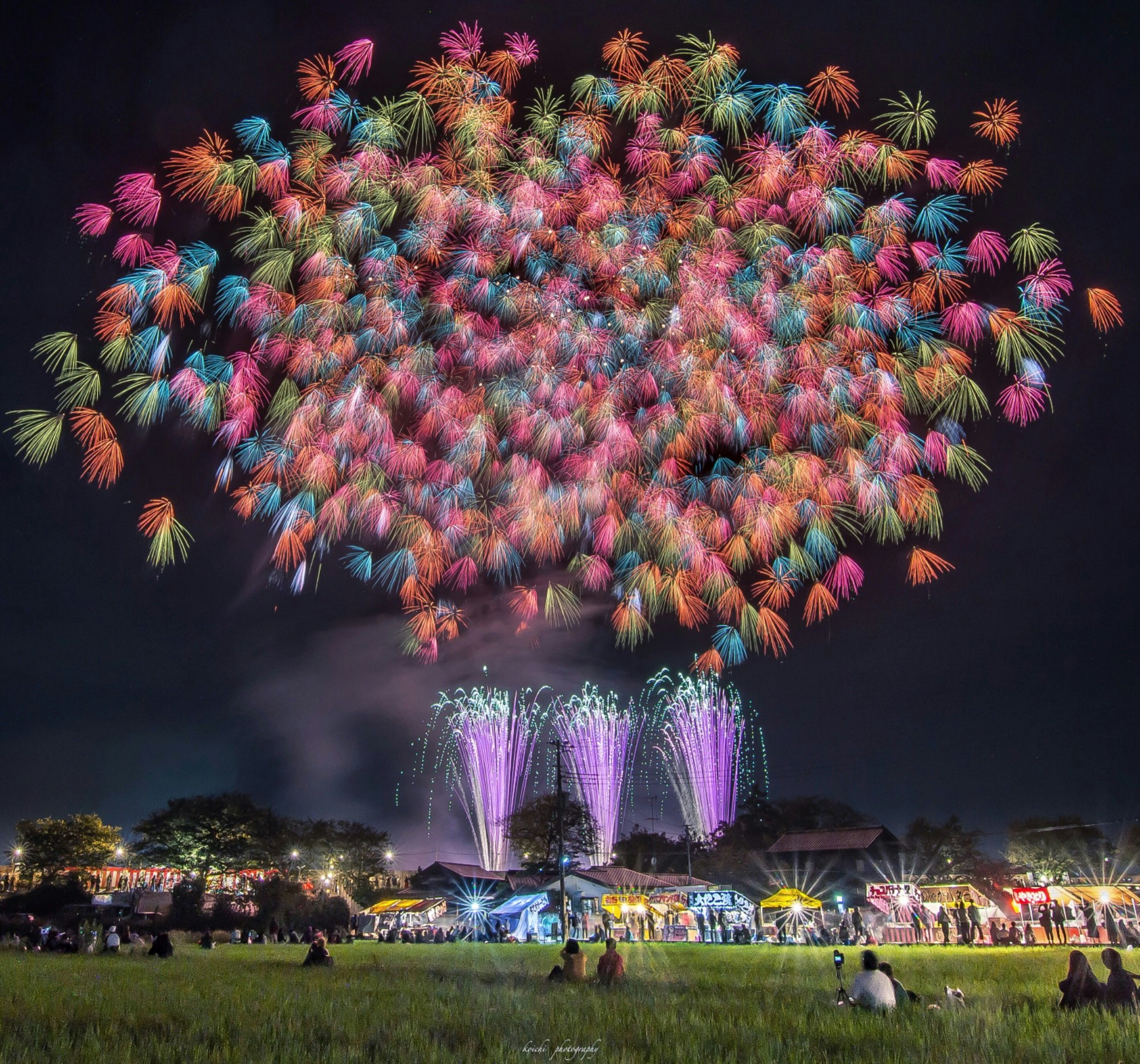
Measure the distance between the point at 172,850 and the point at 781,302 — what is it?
6993cm

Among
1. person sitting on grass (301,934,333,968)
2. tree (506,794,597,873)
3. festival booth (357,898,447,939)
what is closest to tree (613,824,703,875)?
tree (506,794,597,873)

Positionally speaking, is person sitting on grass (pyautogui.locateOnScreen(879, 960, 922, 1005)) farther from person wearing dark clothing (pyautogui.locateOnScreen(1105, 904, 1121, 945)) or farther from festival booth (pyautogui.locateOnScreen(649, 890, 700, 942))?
festival booth (pyautogui.locateOnScreen(649, 890, 700, 942))

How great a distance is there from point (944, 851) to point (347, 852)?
55296 millimetres

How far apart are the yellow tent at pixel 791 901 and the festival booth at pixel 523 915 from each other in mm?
13105

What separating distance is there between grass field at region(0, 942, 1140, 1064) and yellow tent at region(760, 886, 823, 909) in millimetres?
22510

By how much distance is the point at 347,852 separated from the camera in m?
91.1

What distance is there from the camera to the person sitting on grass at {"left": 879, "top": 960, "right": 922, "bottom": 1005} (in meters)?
11.7

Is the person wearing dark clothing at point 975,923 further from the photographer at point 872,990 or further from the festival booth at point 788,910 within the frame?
the photographer at point 872,990

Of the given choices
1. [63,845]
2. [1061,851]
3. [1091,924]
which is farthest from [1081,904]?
[63,845]

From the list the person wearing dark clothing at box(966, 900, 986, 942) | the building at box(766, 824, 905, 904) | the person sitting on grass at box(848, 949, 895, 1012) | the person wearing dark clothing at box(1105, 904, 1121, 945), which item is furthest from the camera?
the building at box(766, 824, 905, 904)

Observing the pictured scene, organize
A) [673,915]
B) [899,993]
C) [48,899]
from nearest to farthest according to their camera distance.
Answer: [899,993] < [673,915] < [48,899]

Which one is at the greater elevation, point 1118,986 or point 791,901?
point 1118,986

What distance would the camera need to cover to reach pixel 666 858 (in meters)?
96.1

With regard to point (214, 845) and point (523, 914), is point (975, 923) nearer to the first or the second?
point (523, 914)
